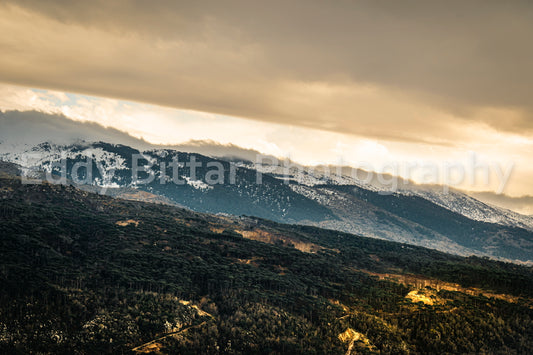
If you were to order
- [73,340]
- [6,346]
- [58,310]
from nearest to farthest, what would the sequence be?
[6,346]
[73,340]
[58,310]

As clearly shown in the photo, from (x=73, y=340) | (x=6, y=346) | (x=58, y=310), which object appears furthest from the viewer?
(x=58, y=310)

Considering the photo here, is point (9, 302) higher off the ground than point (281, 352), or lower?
higher

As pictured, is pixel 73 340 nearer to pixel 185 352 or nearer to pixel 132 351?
pixel 132 351

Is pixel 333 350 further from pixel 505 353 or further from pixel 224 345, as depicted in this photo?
pixel 505 353

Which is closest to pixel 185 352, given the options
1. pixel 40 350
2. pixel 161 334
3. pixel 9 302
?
pixel 161 334

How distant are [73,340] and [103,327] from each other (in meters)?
13.6

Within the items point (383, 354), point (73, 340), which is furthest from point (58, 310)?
point (383, 354)

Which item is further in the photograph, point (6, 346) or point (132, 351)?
point (132, 351)

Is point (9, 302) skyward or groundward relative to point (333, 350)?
skyward

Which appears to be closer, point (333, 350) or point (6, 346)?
point (6, 346)

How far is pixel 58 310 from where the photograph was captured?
7633 inches

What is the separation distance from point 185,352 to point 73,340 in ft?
165

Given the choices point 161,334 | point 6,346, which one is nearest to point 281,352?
point 161,334

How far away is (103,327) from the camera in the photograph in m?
190
